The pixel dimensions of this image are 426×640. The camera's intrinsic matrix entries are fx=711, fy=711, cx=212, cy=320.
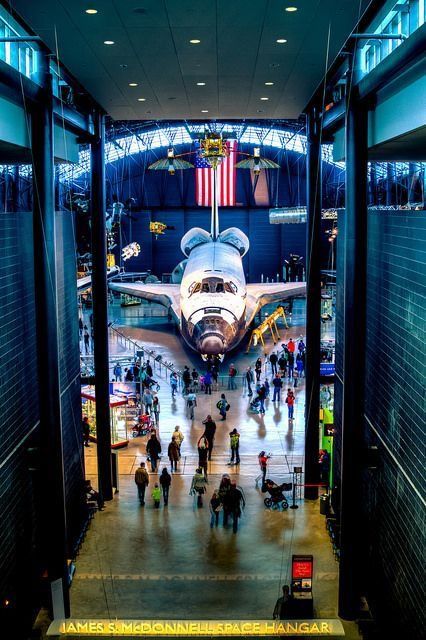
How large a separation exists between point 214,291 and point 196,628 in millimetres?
17222

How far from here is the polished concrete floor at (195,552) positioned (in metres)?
10.4

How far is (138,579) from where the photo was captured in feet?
36.6

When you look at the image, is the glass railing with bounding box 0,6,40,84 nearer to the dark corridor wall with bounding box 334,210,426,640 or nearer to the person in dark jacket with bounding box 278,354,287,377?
the dark corridor wall with bounding box 334,210,426,640

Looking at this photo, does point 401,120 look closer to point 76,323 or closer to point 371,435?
point 371,435

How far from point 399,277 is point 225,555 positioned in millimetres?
5720


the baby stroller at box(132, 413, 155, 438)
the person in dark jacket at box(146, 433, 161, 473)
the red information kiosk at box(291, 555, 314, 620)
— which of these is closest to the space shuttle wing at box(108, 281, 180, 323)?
the baby stroller at box(132, 413, 155, 438)

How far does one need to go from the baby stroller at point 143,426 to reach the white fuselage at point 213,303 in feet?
11.6

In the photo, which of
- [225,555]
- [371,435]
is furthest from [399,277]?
[225,555]

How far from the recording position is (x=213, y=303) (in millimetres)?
24703

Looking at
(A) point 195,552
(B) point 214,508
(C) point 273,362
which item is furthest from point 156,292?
(A) point 195,552

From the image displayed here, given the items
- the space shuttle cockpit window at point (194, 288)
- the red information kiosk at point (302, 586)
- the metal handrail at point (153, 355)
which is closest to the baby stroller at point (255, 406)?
the metal handrail at point (153, 355)

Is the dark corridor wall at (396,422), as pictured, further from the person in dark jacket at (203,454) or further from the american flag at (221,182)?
the american flag at (221,182)

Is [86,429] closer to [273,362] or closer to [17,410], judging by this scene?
[17,410]

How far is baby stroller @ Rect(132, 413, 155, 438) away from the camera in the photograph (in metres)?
19.2
